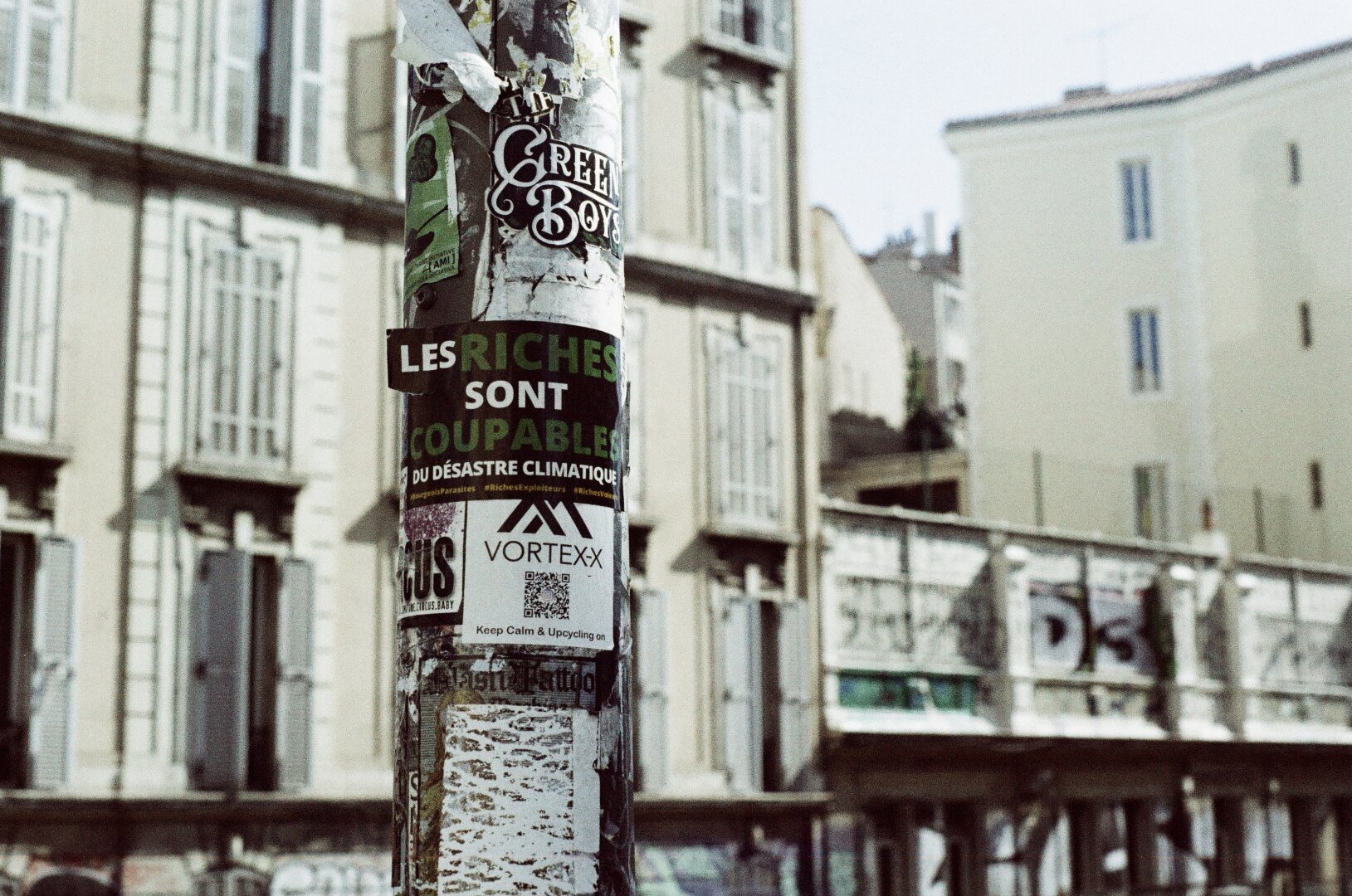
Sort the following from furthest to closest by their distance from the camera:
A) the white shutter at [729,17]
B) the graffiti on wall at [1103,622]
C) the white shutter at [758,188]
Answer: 1. the graffiti on wall at [1103,622]
2. the white shutter at [729,17]
3. the white shutter at [758,188]

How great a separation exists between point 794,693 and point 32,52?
14.5 metres

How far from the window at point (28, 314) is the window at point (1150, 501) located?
91.9 feet

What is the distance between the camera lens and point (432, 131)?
14523 mm

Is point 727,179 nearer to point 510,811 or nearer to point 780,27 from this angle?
point 780,27

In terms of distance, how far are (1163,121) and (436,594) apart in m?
40.5

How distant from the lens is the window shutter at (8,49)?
86.2 feet

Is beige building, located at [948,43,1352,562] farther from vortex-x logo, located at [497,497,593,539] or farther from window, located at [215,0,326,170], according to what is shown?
vortex-x logo, located at [497,497,593,539]

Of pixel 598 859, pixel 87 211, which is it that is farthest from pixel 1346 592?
pixel 598 859

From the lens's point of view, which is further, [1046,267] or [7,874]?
[1046,267]

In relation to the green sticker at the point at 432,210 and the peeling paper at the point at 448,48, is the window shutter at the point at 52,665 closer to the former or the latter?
the green sticker at the point at 432,210

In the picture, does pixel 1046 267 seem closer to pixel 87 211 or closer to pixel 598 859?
pixel 87 211

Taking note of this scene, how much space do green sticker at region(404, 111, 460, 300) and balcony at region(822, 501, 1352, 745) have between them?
2013 cm

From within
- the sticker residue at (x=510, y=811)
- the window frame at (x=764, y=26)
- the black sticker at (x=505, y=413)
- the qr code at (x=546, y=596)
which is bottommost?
the sticker residue at (x=510, y=811)

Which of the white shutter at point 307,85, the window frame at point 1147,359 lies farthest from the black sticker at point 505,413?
the window frame at point 1147,359
